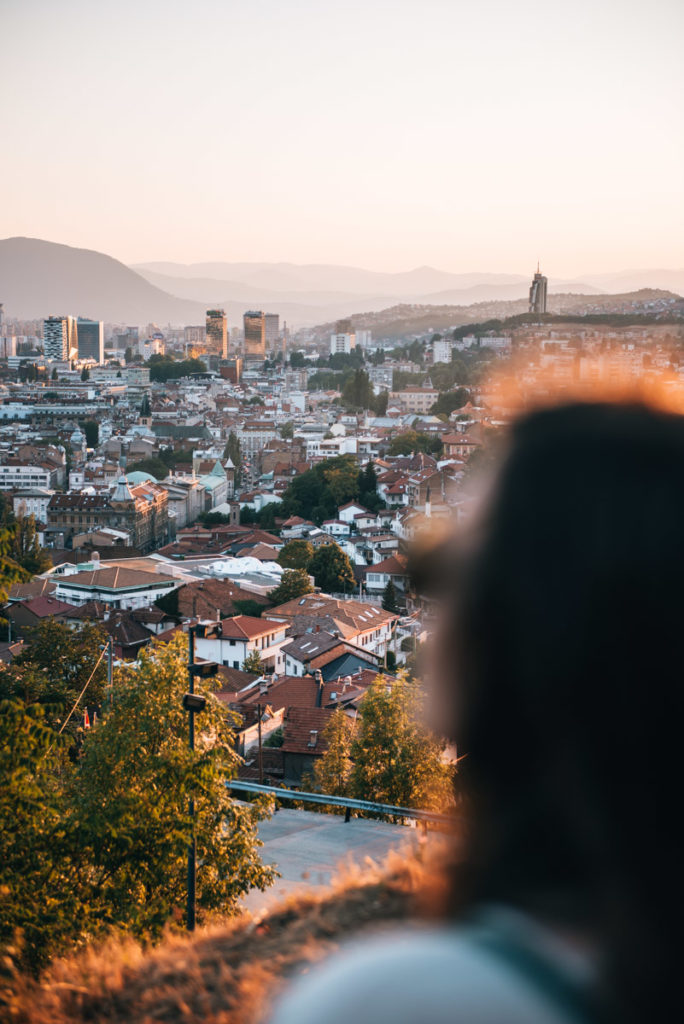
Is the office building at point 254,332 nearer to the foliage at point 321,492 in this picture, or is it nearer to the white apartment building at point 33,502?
the foliage at point 321,492

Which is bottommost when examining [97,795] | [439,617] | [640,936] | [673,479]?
[97,795]

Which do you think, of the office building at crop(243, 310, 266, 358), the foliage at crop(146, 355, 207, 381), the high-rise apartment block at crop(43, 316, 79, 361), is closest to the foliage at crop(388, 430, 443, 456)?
the foliage at crop(146, 355, 207, 381)

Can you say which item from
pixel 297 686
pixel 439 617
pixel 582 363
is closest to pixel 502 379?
pixel 582 363

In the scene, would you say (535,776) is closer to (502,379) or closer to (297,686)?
(502,379)

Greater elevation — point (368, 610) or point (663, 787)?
point (663, 787)

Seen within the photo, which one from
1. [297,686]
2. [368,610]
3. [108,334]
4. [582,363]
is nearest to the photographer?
[582,363]

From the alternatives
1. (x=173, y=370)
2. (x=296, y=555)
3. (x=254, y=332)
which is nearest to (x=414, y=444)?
(x=296, y=555)

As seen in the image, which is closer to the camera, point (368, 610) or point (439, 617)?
point (439, 617)

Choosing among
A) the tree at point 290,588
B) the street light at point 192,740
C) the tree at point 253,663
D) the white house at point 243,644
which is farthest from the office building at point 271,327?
the street light at point 192,740
